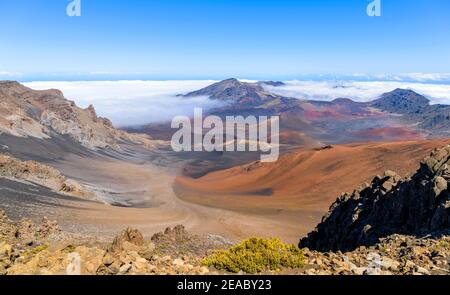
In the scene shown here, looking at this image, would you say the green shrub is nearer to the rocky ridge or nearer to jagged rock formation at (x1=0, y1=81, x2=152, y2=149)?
the rocky ridge

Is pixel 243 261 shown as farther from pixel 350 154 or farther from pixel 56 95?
pixel 56 95

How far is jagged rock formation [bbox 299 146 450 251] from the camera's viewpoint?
16.3 metres

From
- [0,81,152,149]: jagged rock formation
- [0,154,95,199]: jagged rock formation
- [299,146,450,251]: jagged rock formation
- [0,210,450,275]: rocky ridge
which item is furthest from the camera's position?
[0,81,152,149]: jagged rock formation

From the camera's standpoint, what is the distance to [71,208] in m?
40.7

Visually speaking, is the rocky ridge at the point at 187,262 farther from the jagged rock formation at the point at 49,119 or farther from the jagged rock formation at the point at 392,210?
the jagged rock formation at the point at 49,119

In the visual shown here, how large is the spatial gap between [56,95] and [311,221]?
326 ft

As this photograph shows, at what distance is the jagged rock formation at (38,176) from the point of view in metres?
47.2

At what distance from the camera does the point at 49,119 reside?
3853 inches

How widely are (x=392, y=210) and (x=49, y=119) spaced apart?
301 ft

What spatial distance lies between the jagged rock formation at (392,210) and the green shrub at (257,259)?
17.9 ft

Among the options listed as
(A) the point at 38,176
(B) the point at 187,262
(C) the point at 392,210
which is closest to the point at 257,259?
(B) the point at 187,262

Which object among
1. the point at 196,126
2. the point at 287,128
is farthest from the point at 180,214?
the point at 196,126

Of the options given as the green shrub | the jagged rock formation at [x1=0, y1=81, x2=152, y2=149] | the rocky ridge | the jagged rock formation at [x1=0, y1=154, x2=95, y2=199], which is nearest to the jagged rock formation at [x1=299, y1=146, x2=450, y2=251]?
the rocky ridge

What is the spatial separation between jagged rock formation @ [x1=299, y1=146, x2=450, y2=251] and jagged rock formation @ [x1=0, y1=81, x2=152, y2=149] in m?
64.6
